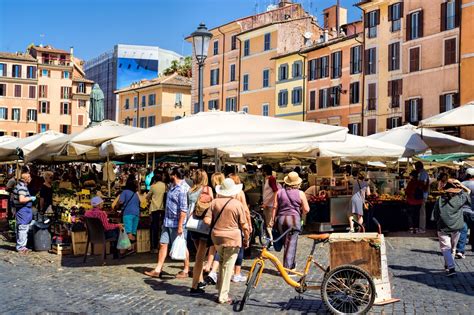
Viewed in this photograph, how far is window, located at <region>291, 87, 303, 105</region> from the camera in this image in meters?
47.0

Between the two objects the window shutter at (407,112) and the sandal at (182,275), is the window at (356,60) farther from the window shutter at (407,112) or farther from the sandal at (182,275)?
the sandal at (182,275)

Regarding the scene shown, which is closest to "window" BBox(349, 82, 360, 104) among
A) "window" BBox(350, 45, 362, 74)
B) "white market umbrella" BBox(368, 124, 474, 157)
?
"window" BBox(350, 45, 362, 74)

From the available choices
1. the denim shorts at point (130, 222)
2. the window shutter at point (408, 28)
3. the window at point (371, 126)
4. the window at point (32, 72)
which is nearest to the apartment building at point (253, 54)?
the window at point (371, 126)

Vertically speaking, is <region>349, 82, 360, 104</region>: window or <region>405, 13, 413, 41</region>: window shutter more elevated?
<region>405, 13, 413, 41</region>: window shutter

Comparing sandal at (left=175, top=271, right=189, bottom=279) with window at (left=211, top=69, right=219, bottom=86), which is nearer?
sandal at (left=175, top=271, right=189, bottom=279)

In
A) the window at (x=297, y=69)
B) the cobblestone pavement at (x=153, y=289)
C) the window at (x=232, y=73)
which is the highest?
the window at (x=232, y=73)

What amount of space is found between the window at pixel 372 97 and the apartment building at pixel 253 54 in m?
11.0

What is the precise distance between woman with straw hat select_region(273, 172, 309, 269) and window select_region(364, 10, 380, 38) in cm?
3335

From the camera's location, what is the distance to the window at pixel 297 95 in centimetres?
4697

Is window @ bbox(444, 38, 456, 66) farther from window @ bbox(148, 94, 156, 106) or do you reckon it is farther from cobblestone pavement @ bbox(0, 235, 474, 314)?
window @ bbox(148, 94, 156, 106)

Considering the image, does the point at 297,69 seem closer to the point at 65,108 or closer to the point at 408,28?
the point at 408,28

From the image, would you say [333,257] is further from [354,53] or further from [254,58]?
[254,58]

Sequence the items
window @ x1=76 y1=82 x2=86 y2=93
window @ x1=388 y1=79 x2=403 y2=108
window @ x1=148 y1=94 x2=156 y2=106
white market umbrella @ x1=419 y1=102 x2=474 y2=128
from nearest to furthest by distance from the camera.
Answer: white market umbrella @ x1=419 y1=102 x2=474 y2=128
window @ x1=388 y1=79 x2=403 y2=108
window @ x1=148 y1=94 x2=156 y2=106
window @ x1=76 y1=82 x2=86 y2=93

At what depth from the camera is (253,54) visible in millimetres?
52656
